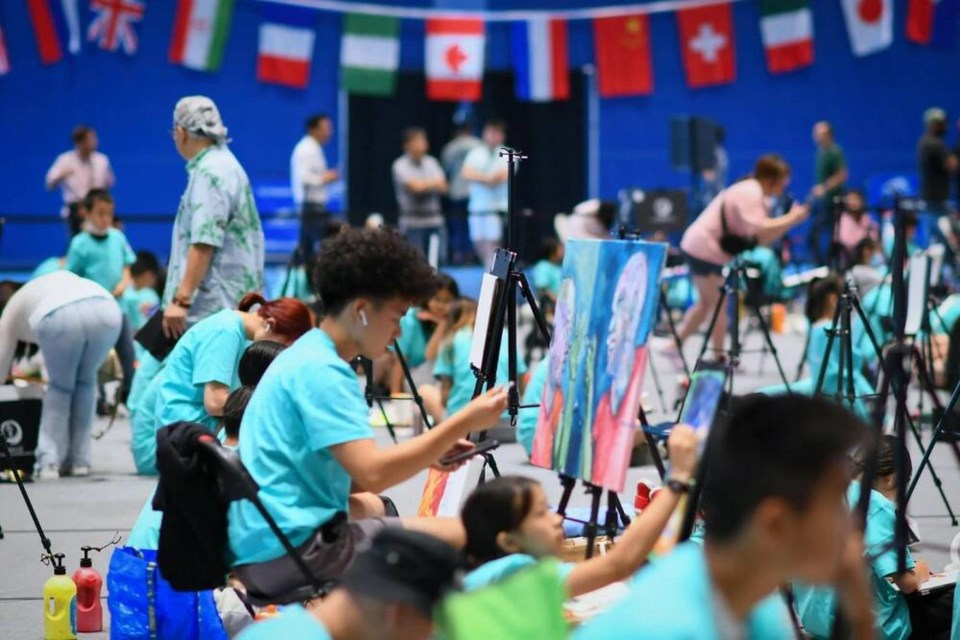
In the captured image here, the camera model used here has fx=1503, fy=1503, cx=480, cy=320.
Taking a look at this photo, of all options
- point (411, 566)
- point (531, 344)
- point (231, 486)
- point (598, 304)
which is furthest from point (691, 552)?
point (531, 344)

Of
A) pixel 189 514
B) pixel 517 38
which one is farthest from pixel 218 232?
pixel 517 38

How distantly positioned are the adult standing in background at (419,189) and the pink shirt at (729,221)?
4771mm

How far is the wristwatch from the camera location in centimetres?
266

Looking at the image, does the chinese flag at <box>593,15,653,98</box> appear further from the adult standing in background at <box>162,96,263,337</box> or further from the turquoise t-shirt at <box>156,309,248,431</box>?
the turquoise t-shirt at <box>156,309,248,431</box>

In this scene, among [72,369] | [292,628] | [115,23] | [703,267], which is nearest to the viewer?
[292,628]

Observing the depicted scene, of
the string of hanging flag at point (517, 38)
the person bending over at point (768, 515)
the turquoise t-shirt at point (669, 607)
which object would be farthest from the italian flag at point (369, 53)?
the turquoise t-shirt at point (669, 607)

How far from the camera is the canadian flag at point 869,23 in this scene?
669 inches

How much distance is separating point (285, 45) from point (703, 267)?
8.62 metres

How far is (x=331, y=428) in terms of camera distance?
9.94 feet

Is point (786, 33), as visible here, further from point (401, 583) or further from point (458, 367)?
point (401, 583)

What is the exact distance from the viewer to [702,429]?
2.69 meters

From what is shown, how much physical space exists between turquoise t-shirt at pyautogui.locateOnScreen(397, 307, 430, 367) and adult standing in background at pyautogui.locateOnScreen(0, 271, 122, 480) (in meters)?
2.20

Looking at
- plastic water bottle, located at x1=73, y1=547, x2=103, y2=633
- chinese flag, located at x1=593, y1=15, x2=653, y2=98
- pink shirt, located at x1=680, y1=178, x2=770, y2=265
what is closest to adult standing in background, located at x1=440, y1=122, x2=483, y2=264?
chinese flag, located at x1=593, y1=15, x2=653, y2=98

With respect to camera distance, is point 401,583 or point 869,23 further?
point 869,23
